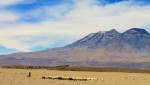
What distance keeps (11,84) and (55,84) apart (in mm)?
4275

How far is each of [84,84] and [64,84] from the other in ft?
6.28

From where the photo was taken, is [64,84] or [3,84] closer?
[3,84]

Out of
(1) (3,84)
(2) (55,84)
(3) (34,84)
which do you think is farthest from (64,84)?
(1) (3,84)

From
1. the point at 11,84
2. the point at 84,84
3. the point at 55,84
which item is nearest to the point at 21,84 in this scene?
the point at 11,84

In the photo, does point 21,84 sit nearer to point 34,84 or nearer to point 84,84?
point 34,84

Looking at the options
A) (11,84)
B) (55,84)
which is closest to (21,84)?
(11,84)

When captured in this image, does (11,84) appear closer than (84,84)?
Yes

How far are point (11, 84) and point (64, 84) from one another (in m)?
5.16

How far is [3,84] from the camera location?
3133cm

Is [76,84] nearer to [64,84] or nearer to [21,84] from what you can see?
[64,84]

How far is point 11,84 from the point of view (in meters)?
31.9

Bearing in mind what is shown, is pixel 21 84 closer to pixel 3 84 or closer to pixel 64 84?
pixel 3 84

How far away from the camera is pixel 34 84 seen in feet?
107

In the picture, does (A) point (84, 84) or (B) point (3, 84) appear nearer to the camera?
(B) point (3, 84)
